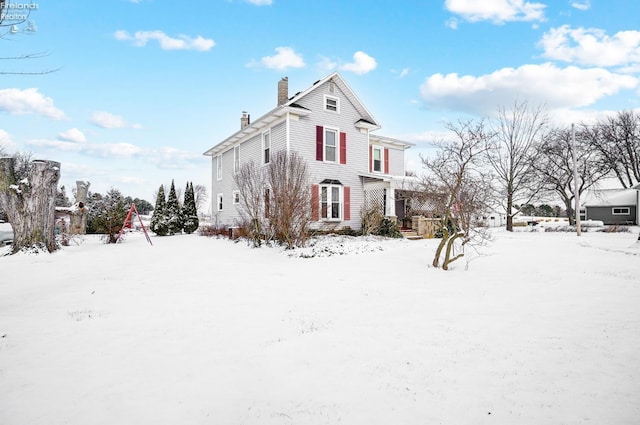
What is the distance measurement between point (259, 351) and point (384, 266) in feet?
19.6

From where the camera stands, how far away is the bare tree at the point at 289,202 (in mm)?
12219

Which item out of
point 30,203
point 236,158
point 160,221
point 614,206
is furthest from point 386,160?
point 614,206

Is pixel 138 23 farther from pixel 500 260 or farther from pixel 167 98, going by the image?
pixel 500 260

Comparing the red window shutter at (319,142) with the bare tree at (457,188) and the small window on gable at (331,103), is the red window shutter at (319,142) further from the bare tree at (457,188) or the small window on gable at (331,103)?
the bare tree at (457,188)

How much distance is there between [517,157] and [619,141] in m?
13.3

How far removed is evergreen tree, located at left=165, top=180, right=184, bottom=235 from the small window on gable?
12.2 metres

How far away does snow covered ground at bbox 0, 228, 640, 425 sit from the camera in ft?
9.89

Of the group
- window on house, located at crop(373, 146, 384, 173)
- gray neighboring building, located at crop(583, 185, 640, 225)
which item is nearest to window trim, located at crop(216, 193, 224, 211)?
window on house, located at crop(373, 146, 384, 173)

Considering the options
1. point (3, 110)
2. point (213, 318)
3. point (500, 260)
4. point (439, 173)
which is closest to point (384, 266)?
point (439, 173)

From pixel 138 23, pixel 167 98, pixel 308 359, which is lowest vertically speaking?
pixel 308 359

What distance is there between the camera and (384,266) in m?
9.62

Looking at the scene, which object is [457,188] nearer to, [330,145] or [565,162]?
[330,145]

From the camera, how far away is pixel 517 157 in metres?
26.5

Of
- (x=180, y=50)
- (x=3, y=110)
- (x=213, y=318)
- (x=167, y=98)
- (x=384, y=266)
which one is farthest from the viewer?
(x=167, y=98)
